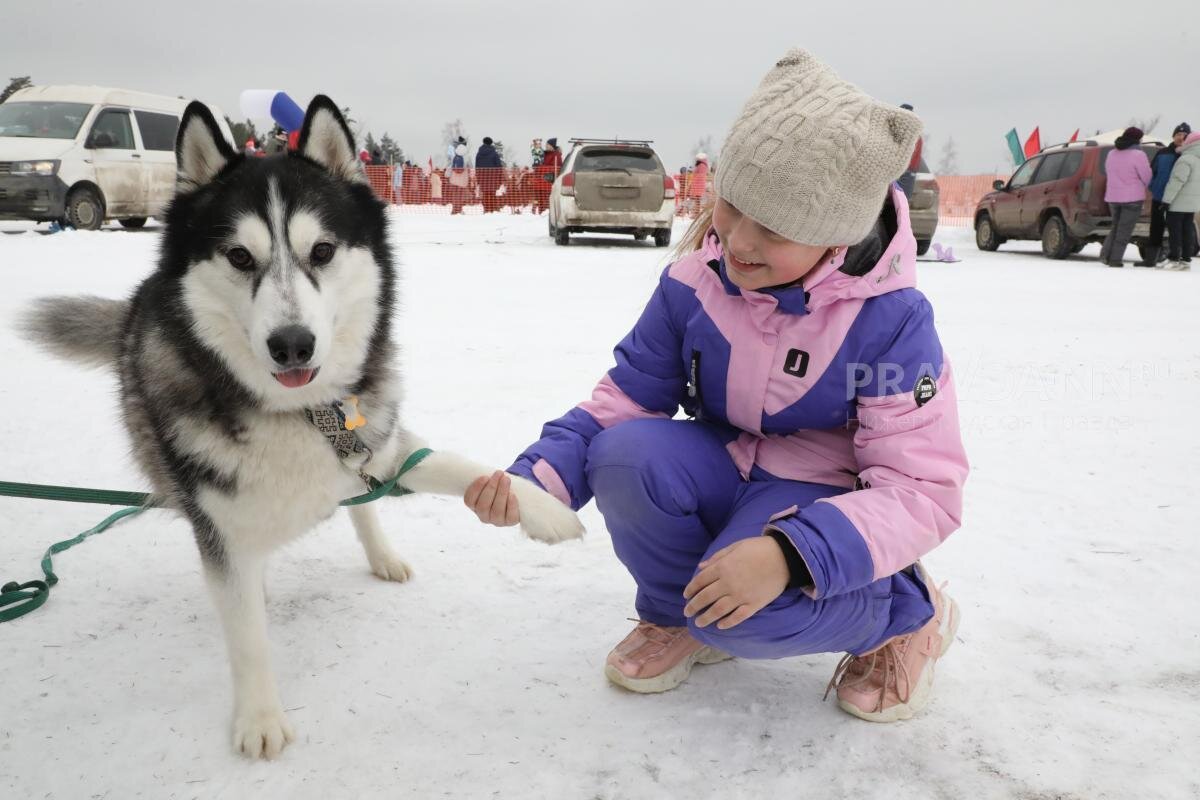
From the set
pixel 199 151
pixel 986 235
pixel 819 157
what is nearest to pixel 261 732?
pixel 199 151

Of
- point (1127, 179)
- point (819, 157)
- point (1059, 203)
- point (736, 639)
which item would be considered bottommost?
point (736, 639)

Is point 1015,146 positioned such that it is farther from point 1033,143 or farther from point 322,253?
point 322,253

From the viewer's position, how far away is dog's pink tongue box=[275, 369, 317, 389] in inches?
62.2

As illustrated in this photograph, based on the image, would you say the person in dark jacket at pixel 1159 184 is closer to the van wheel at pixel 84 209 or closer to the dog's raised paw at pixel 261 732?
the dog's raised paw at pixel 261 732

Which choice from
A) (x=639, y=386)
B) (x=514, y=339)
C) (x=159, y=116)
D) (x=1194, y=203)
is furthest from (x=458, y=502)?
(x=159, y=116)

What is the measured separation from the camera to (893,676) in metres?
1.63

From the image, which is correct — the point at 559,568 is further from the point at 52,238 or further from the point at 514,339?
the point at 52,238

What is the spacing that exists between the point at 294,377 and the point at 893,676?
145cm

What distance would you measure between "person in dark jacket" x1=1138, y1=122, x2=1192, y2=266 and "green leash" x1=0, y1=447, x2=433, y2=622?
11301 mm

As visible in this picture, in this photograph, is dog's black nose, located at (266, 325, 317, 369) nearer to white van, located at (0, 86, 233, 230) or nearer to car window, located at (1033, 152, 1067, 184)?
white van, located at (0, 86, 233, 230)

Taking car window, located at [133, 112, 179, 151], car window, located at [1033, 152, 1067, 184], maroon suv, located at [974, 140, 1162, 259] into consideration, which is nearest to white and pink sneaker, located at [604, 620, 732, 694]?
maroon suv, located at [974, 140, 1162, 259]

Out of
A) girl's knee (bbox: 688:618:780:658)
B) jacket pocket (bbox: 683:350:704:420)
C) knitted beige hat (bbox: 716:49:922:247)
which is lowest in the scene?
girl's knee (bbox: 688:618:780:658)

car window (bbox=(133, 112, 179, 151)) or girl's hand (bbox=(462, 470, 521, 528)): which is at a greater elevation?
car window (bbox=(133, 112, 179, 151))

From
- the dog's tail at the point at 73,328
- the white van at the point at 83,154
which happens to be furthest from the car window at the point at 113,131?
the dog's tail at the point at 73,328
